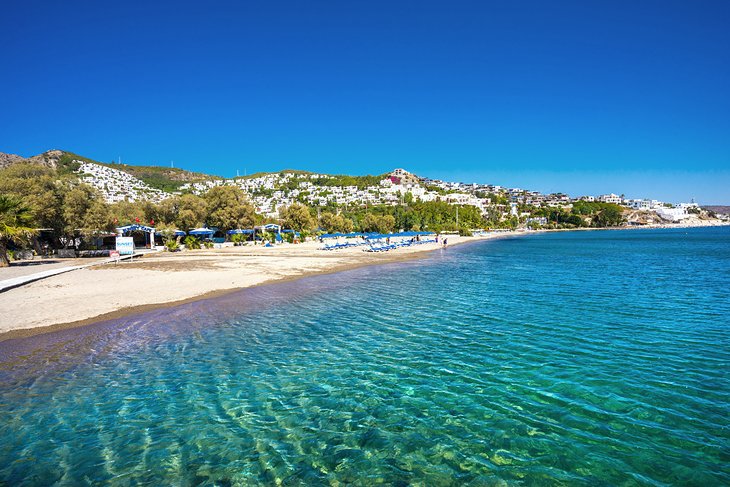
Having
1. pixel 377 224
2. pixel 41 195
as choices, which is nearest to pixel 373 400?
pixel 41 195

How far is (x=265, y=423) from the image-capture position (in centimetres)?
682

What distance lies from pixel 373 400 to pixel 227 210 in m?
61.0

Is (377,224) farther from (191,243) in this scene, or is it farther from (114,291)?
(114,291)

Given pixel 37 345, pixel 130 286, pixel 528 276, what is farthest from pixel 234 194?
pixel 37 345

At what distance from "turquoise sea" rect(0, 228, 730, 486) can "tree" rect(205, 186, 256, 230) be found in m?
51.3

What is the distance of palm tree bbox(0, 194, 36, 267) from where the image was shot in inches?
1050

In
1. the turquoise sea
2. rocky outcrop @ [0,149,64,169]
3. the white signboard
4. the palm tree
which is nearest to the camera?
the turquoise sea

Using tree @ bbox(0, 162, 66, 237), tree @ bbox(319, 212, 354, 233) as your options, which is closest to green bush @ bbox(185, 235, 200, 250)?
tree @ bbox(0, 162, 66, 237)

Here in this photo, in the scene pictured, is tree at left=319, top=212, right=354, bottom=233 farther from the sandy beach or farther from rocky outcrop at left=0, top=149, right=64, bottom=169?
rocky outcrop at left=0, top=149, right=64, bottom=169

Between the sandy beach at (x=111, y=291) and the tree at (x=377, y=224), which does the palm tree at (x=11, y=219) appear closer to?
the sandy beach at (x=111, y=291)

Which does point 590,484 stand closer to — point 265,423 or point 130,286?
point 265,423

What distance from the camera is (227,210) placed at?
63.6m

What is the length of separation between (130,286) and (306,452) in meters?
18.4

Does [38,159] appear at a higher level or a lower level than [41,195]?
higher
